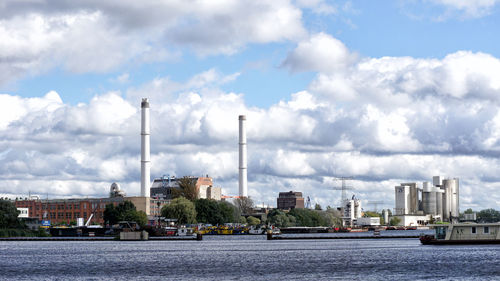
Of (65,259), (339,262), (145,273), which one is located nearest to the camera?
(145,273)

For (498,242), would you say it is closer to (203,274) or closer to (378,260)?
(378,260)

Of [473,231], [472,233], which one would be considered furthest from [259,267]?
[473,231]

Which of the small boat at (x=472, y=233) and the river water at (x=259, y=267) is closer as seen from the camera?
the river water at (x=259, y=267)

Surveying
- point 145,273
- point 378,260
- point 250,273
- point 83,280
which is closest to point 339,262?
point 378,260

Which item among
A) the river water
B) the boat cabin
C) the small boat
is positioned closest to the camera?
the river water

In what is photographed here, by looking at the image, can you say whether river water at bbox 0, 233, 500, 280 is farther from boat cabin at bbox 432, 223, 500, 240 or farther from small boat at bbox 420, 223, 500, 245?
boat cabin at bbox 432, 223, 500, 240

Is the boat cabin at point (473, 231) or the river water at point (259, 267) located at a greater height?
the boat cabin at point (473, 231)

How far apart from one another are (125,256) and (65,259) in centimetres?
1080

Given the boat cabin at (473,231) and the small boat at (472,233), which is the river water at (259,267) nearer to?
the small boat at (472,233)

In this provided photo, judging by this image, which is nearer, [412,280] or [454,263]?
[412,280]

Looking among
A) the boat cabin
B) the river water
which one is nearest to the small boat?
the boat cabin

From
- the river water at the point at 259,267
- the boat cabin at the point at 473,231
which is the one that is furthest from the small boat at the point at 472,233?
the river water at the point at 259,267

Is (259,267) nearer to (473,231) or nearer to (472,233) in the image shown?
(472,233)

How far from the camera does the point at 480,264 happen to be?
109 metres
